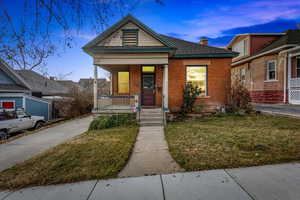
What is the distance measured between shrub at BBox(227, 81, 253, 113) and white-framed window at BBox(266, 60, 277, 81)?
5136 millimetres

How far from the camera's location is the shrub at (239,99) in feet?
33.0

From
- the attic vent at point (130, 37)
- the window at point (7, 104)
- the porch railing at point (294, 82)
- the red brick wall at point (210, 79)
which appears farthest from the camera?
the window at point (7, 104)

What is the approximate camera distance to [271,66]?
13203mm

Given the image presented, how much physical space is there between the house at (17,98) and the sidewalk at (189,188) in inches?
508

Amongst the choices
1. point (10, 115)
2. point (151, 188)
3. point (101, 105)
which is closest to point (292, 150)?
point (151, 188)

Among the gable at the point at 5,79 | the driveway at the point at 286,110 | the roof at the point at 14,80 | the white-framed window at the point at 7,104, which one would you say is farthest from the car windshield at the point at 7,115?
the driveway at the point at 286,110

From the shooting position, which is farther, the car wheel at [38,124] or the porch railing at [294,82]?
the porch railing at [294,82]

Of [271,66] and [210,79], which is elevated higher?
[271,66]

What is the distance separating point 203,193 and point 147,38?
29.0ft

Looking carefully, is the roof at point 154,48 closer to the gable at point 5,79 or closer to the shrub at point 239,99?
the shrub at point 239,99

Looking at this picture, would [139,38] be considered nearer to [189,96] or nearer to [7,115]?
[189,96]

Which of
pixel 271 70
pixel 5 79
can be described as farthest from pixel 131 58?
pixel 5 79

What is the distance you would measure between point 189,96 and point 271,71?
9.10m

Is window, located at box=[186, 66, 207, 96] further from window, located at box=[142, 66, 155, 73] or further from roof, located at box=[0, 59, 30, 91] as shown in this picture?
roof, located at box=[0, 59, 30, 91]
